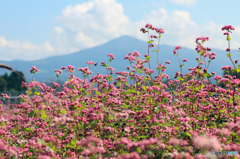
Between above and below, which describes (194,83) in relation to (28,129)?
above

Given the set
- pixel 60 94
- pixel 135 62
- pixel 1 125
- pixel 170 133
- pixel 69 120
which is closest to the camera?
pixel 69 120

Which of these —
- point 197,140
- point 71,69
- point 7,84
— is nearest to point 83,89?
point 71,69

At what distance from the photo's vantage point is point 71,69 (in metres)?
7.92

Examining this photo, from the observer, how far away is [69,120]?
13.8 ft

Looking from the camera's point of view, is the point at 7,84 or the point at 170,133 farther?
the point at 7,84

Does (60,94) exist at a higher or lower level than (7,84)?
higher

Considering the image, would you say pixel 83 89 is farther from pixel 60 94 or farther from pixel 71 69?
pixel 60 94

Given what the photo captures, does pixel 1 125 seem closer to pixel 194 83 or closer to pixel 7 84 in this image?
pixel 194 83

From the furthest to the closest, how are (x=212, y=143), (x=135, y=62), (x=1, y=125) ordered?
(x=135, y=62) < (x=1, y=125) < (x=212, y=143)

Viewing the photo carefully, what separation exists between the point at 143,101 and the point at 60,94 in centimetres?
258

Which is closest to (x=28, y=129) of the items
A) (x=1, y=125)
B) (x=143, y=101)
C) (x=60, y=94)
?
(x=1, y=125)

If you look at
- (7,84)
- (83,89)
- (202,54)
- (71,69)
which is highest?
(202,54)

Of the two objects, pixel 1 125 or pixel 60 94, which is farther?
pixel 1 125

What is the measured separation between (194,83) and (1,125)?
629 cm
